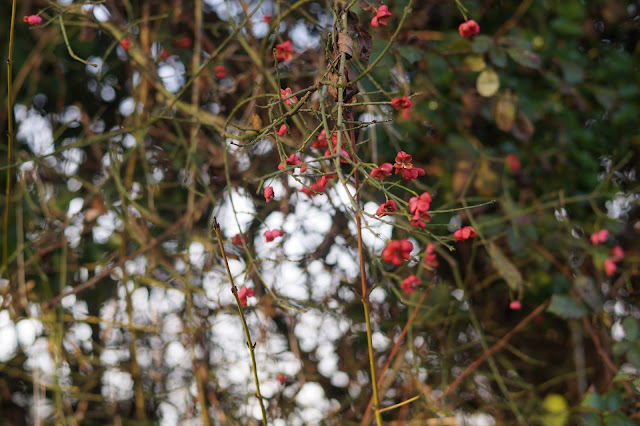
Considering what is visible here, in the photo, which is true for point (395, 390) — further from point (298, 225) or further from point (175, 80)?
point (175, 80)

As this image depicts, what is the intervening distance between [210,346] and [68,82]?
92 centimetres

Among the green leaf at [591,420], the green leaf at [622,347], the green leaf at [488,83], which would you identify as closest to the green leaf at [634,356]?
the green leaf at [622,347]

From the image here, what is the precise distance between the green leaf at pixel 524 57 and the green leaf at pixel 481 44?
1.7 inches

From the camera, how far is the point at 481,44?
1.03 metres

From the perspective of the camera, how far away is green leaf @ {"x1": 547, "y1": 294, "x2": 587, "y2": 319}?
1041mm

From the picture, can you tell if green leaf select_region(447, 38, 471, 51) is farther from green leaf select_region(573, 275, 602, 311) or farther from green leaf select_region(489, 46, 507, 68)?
green leaf select_region(573, 275, 602, 311)

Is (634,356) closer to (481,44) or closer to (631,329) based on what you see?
(631,329)

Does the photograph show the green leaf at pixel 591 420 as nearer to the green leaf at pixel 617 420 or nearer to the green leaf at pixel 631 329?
the green leaf at pixel 617 420

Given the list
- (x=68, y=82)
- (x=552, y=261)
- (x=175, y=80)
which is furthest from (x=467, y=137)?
(x=68, y=82)

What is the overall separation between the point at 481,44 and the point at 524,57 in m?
0.08

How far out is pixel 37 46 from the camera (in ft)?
5.02

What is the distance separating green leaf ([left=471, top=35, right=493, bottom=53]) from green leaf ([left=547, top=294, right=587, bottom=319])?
50 centimetres

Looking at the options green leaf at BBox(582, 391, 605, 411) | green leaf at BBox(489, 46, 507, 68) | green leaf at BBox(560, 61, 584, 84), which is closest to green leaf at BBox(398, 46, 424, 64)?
green leaf at BBox(489, 46, 507, 68)

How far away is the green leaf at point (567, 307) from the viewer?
41.0 inches
